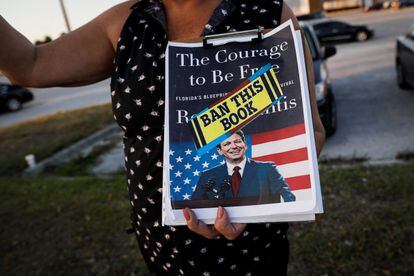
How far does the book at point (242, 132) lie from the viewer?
857 mm

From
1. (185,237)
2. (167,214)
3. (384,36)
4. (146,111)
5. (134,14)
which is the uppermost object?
(134,14)

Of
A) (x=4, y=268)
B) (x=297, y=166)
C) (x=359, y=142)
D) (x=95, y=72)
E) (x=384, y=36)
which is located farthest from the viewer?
(x=384, y=36)

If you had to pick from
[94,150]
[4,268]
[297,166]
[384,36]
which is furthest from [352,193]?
[384,36]

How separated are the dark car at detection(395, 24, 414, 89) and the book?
5.57 m

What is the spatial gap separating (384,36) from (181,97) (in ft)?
53.3

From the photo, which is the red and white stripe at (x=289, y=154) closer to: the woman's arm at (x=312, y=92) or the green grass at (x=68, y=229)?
the woman's arm at (x=312, y=92)

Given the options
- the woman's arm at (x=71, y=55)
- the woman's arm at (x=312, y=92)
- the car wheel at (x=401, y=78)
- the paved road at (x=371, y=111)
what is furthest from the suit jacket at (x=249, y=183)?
the car wheel at (x=401, y=78)

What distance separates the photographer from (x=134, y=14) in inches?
45.3

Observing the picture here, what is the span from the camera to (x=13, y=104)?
13.5 m

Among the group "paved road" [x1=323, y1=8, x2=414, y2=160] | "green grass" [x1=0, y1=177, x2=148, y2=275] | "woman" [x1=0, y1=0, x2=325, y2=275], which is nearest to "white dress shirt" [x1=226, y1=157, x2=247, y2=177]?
"woman" [x1=0, y1=0, x2=325, y2=275]

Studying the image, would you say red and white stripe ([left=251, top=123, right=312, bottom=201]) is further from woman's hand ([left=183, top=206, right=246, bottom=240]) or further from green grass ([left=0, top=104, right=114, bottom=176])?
green grass ([left=0, top=104, right=114, bottom=176])

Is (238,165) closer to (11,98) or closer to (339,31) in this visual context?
(11,98)

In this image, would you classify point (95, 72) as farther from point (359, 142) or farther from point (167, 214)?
point (359, 142)

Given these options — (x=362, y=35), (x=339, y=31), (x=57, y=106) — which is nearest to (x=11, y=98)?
(x=57, y=106)
